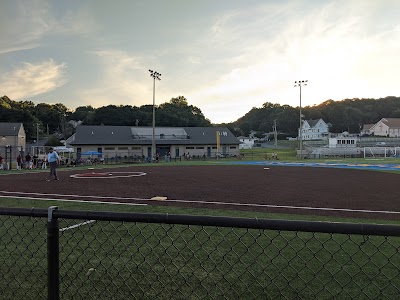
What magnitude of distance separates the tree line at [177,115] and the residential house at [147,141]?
21235 millimetres

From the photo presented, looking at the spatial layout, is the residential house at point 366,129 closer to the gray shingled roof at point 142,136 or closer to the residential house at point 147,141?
the residential house at point 147,141

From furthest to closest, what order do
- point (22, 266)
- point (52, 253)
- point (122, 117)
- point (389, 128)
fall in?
1. point (389, 128)
2. point (122, 117)
3. point (22, 266)
4. point (52, 253)

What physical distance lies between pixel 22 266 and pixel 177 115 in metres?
84.8

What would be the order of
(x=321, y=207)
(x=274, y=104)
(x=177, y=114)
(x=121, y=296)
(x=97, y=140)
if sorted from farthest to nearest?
(x=274, y=104)
(x=177, y=114)
(x=97, y=140)
(x=321, y=207)
(x=121, y=296)

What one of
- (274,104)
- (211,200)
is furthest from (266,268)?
(274,104)

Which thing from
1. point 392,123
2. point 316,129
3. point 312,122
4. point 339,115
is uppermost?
point 339,115

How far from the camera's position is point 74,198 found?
12078 millimetres

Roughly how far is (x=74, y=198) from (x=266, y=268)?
922cm

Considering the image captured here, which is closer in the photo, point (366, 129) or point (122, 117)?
point (122, 117)

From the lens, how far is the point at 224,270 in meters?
4.82

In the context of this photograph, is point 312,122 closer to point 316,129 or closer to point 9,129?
point 316,129

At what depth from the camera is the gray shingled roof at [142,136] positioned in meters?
54.2

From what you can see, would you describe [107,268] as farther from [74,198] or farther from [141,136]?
[141,136]

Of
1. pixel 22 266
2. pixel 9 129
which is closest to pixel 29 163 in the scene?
pixel 22 266
